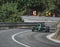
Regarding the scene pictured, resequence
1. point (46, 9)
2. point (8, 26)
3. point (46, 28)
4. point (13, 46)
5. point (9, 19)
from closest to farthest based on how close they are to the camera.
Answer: point (13, 46) < point (46, 28) < point (8, 26) < point (9, 19) < point (46, 9)

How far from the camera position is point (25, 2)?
56.5 meters

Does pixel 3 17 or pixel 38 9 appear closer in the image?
pixel 3 17

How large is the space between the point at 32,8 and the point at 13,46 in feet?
122

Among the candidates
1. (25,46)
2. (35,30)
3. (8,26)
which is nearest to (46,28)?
(35,30)

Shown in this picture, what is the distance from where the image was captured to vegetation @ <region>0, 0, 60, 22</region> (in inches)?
2003

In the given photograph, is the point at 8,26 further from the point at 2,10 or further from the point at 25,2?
the point at 25,2

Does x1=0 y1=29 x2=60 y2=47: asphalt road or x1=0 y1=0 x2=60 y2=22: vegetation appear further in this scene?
x1=0 y1=0 x2=60 y2=22: vegetation

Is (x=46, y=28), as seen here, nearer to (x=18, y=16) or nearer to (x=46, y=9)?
(x=18, y=16)

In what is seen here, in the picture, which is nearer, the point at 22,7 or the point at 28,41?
the point at 28,41

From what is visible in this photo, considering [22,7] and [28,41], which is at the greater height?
[22,7]

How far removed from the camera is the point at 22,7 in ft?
183

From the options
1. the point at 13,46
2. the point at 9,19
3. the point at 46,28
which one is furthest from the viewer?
the point at 9,19

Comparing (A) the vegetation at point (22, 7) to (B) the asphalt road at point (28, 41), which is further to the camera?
(A) the vegetation at point (22, 7)

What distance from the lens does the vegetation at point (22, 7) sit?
50888mm
